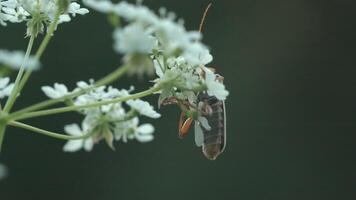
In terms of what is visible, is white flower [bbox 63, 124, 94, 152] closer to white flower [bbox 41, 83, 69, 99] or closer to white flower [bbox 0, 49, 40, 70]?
white flower [bbox 41, 83, 69, 99]

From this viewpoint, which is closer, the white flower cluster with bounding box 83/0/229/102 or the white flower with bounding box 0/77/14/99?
the white flower cluster with bounding box 83/0/229/102

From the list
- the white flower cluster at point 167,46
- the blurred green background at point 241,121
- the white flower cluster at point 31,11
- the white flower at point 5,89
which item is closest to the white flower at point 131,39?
the white flower cluster at point 167,46

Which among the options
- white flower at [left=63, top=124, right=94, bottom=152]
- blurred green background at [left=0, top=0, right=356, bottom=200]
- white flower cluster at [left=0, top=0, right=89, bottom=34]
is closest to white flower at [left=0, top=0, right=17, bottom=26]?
white flower cluster at [left=0, top=0, right=89, bottom=34]

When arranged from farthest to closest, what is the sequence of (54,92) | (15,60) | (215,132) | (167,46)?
1. (215,132)
2. (54,92)
3. (167,46)
4. (15,60)

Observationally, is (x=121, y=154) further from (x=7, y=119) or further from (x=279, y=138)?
(x=7, y=119)

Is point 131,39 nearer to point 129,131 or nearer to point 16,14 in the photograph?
point 129,131

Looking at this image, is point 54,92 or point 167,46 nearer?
point 167,46

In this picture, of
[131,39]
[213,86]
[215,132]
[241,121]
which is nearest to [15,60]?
[131,39]
